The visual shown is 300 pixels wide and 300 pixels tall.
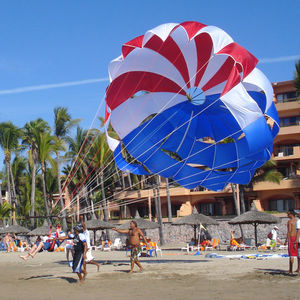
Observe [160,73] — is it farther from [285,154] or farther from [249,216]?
[285,154]

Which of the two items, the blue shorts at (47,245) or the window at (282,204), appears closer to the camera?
the blue shorts at (47,245)

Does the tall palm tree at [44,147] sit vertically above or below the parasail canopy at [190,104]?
above

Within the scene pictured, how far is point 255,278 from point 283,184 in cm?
3050

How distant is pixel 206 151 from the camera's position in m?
17.5

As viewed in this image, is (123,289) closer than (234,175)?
Yes

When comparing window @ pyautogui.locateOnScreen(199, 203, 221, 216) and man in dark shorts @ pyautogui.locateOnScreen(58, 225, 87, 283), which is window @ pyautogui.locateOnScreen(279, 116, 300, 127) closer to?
window @ pyautogui.locateOnScreen(199, 203, 221, 216)

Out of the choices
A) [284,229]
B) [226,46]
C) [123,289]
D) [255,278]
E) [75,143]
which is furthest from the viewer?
[75,143]

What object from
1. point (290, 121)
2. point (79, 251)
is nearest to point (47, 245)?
point (79, 251)

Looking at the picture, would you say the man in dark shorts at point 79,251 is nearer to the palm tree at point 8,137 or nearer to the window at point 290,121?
the window at point 290,121

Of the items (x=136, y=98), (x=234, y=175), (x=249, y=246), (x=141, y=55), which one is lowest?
(x=249, y=246)

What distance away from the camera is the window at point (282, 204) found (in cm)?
4316

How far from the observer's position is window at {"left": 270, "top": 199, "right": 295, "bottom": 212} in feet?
142

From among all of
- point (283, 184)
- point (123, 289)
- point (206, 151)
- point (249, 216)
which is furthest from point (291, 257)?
point (283, 184)

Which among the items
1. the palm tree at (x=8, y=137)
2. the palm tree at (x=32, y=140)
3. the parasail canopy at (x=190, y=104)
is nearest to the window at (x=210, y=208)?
the palm tree at (x=32, y=140)
